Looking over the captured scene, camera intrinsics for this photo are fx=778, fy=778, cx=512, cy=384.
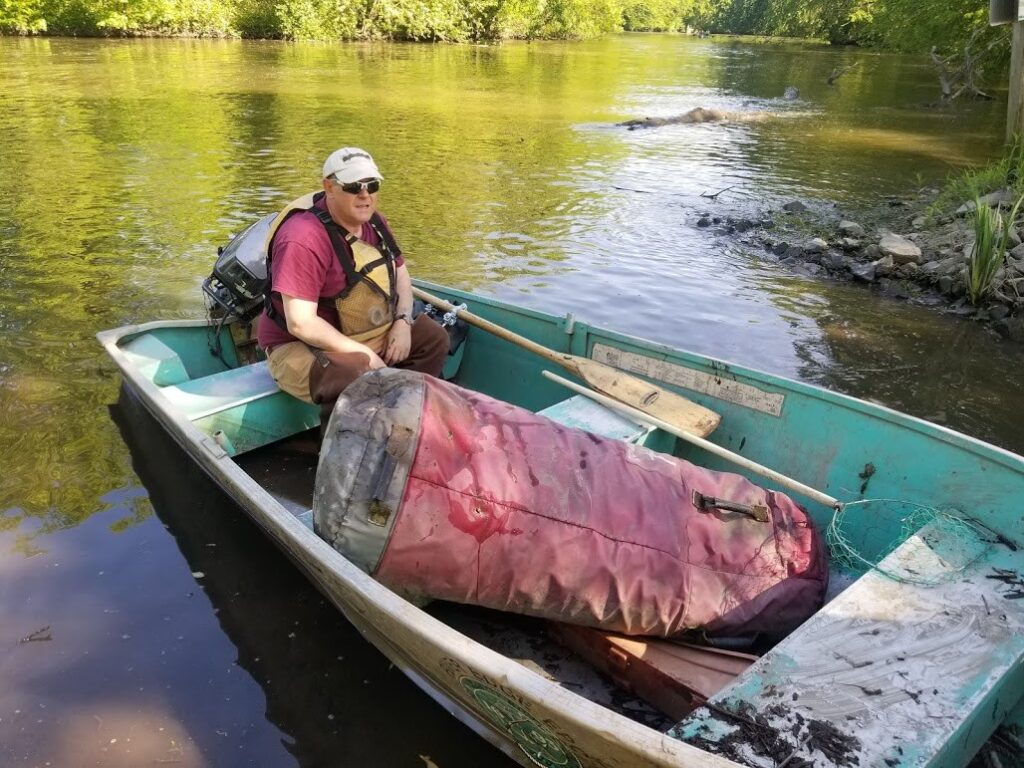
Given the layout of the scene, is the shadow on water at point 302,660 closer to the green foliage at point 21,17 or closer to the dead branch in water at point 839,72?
the dead branch in water at point 839,72

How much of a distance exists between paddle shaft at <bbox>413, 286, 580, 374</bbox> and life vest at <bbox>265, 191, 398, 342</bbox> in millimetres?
702

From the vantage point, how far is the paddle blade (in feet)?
13.2

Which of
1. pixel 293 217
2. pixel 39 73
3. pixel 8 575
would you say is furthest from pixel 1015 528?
pixel 39 73

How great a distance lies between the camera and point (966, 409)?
6121 millimetres

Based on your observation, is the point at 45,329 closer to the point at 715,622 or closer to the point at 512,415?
the point at 512,415

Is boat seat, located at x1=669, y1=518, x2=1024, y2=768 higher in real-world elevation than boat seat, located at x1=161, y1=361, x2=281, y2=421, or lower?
higher

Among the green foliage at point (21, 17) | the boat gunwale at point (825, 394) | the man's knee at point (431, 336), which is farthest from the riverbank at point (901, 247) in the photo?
the green foliage at point (21, 17)

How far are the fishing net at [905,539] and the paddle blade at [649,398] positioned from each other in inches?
32.4

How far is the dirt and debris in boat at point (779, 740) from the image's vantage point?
2115mm

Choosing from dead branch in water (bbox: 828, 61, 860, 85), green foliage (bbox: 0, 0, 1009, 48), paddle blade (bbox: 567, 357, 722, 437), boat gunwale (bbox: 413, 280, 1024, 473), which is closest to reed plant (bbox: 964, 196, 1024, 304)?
boat gunwale (bbox: 413, 280, 1024, 473)

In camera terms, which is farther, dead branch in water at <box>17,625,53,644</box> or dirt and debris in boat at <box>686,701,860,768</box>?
dead branch in water at <box>17,625,53,644</box>

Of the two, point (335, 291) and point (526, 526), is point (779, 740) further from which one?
point (335, 291)

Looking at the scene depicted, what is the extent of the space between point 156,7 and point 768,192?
32.7 meters

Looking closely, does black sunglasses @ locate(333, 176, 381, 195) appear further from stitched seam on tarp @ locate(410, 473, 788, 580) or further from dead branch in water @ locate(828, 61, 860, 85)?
dead branch in water @ locate(828, 61, 860, 85)
